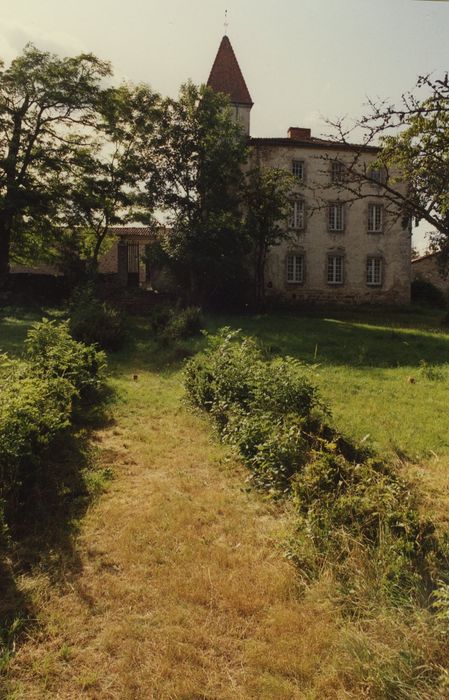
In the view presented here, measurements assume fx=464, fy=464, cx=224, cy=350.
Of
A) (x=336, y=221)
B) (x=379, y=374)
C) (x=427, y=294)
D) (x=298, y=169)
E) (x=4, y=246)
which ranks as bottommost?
(x=379, y=374)

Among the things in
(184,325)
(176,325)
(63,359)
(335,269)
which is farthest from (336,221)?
(63,359)

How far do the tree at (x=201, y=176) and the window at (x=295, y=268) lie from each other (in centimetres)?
697

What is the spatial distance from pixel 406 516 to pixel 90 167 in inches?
1038

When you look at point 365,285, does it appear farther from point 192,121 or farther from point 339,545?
point 339,545

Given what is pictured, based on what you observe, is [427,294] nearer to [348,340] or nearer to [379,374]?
[348,340]

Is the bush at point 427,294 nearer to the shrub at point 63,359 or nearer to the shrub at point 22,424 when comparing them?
the shrub at point 63,359

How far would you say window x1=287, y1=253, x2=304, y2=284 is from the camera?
3169 centimetres

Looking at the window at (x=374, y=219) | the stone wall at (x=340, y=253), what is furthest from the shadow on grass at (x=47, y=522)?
the window at (x=374, y=219)

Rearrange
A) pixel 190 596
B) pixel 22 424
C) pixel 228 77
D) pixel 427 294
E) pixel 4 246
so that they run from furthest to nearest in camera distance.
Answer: pixel 427 294, pixel 228 77, pixel 4 246, pixel 22 424, pixel 190 596

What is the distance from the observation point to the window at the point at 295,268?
104 ft

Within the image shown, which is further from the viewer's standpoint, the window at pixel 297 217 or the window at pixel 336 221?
the window at pixel 336 221

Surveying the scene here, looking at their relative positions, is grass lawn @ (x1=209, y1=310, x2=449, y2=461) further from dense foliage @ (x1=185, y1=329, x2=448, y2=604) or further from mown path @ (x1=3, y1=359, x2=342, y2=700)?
mown path @ (x1=3, y1=359, x2=342, y2=700)

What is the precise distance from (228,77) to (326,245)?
13522mm

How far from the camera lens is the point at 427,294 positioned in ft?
Answer: 120
